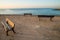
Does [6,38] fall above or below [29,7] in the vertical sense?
below

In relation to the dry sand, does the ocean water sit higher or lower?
higher

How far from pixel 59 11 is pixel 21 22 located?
316mm

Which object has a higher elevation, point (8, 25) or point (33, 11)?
point (33, 11)

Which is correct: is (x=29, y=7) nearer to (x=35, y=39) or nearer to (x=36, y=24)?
(x=36, y=24)

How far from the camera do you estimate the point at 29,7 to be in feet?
3.36

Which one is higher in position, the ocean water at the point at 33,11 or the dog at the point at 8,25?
the ocean water at the point at 33,11

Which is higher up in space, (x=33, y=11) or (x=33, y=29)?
(x=33, y=11)

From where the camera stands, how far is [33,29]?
0.95 metres

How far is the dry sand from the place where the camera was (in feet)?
3.05

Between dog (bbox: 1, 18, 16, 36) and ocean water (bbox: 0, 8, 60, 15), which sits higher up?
ocean water (bbox: 0, 8, 60, 15)

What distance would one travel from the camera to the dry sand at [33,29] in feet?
3.05

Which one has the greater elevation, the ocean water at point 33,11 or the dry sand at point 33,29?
the ocean water at point 33,11

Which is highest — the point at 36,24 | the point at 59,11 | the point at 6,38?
the point at 59,11

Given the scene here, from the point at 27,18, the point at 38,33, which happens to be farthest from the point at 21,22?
the point at 38,33
